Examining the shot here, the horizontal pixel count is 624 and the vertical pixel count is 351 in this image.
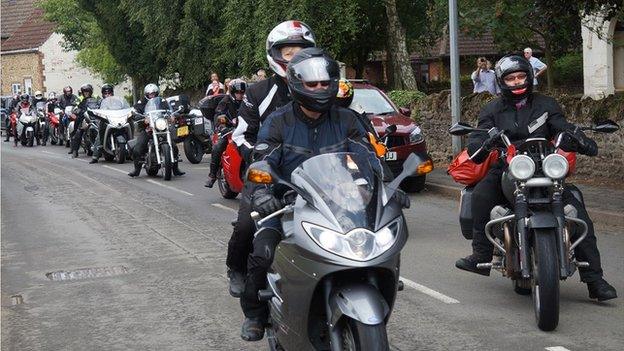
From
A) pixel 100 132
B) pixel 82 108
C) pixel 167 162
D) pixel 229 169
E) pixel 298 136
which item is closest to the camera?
pixel 298 136

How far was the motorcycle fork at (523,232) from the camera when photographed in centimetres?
754

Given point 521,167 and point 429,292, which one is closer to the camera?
point 521,167

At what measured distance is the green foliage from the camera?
44.7 metres

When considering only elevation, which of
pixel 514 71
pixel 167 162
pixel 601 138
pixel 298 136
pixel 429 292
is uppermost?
pixel 514 71

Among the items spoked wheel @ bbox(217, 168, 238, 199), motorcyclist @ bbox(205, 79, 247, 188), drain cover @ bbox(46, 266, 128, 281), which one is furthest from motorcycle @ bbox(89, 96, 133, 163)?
drain cover @ bbox(46, 266, 128, 281)

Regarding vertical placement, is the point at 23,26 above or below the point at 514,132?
above

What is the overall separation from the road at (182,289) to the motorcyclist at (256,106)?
742 millimetres

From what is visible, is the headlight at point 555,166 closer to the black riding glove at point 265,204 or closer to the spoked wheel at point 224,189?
the black riding glove at point 265,204

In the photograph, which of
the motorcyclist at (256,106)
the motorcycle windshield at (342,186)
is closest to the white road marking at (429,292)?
the motorcyclist at (256,106)

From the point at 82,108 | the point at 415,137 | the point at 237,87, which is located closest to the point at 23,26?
the point at 82,108

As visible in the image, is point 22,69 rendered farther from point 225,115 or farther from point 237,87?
point 225,115

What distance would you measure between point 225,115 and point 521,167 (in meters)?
9.52

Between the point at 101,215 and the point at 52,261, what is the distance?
3.86m

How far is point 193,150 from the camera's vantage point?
24578 millimetres
